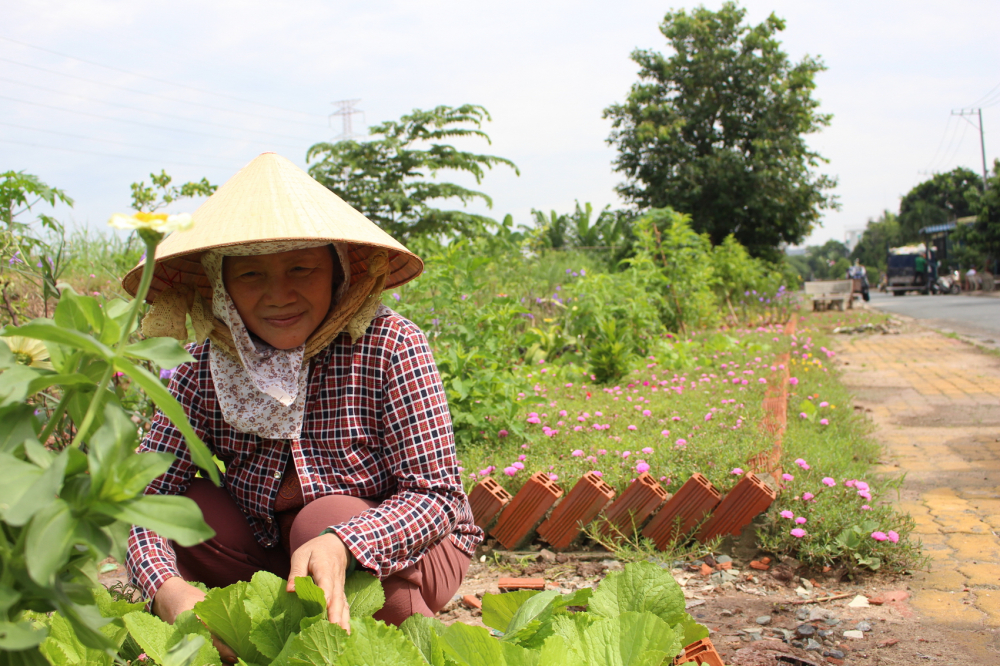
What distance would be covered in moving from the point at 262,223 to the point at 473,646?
0.87 metres

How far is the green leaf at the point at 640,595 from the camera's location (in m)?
1.13

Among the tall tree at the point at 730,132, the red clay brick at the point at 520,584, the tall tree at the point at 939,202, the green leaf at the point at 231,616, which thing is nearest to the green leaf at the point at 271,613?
the green leaf at the point at 231,616

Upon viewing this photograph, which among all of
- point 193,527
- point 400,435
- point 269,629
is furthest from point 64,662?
point 400,435

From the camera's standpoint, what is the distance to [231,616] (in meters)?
1.06

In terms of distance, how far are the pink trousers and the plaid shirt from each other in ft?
0.11

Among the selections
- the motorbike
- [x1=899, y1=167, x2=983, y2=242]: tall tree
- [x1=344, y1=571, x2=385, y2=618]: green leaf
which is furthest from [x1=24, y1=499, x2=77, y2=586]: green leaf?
[x1=899, y1=167, x2=983, y2=242]: tall tree

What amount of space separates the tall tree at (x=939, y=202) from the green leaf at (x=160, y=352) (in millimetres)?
53052

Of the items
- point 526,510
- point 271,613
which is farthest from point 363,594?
point 526,510

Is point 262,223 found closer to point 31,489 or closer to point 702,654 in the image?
point 31,489

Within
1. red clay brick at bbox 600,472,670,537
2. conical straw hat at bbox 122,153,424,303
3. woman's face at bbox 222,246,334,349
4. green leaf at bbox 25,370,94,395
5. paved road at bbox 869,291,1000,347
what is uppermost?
conical straw hat at bbox 122,153,424,303

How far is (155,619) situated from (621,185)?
2312 cm

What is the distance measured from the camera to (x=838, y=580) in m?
2.36

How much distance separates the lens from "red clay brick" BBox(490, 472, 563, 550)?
2.64m

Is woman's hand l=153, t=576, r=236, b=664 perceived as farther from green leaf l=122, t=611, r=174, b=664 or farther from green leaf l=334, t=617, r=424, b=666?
green leaf l=334, t=617, r=424, b=666
